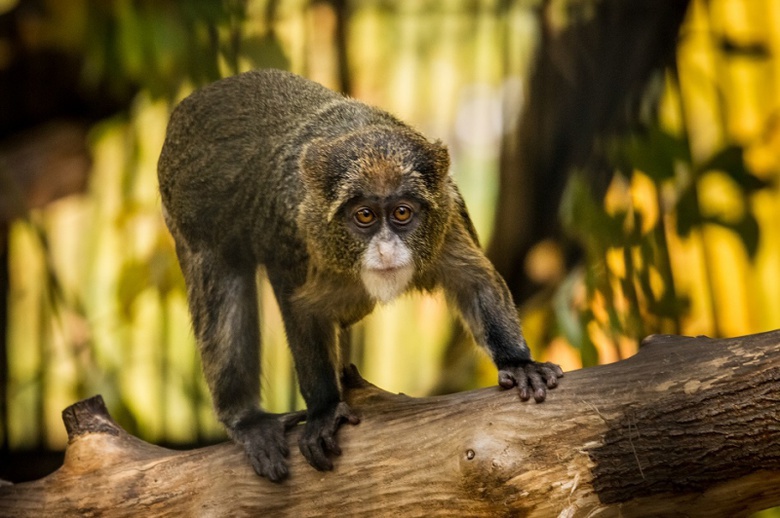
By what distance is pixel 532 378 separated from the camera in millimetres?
4270

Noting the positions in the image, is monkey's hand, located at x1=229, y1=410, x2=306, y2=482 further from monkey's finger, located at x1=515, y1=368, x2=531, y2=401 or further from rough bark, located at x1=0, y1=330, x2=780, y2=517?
monkey's finger, located at x1=515, y1=368, x2=531, y2=401

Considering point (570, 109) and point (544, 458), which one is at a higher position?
point (570, 109)

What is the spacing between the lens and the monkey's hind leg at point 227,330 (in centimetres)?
546

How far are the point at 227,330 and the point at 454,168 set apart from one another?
2577 millimetres

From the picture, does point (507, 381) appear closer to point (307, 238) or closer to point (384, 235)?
point (384, 235)

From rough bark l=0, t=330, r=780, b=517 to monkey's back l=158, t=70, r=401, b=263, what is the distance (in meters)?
1.15

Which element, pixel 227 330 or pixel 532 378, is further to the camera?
pixel 227 330

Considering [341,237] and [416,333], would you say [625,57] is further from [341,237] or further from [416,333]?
Answer: [341,237]

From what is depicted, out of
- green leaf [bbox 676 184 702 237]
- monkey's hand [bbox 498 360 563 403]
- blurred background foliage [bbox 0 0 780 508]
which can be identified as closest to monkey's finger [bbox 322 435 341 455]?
monkey's hand [bbox 498 360 563 403]

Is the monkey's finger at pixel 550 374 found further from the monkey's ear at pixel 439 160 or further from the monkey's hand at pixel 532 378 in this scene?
the monkey's ear at pixel 439 160

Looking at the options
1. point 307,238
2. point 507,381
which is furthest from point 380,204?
point 507,381

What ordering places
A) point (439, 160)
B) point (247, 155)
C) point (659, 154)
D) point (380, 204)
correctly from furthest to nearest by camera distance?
point (659, 154) → point (247, 155) → point (439, 160) → point (380, 204)

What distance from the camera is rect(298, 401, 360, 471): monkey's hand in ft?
14.8

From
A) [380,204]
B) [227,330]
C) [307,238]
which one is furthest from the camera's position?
[227,330]
